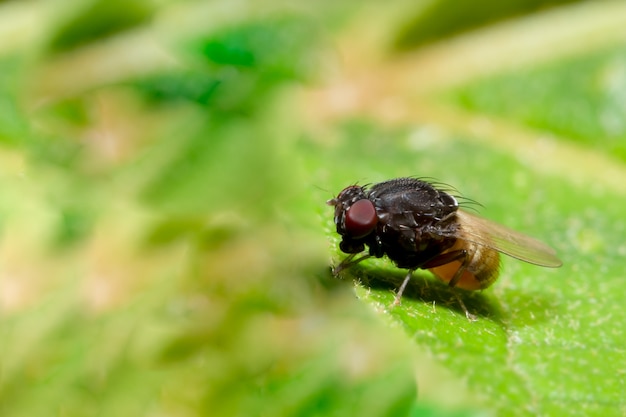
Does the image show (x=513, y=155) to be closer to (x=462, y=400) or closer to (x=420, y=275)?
(x=420, y=275)

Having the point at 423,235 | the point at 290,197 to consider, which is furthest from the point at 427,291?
the point at 290,197

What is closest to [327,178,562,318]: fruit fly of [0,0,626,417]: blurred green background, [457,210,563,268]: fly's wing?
[457,210,563,268]: fly's wing

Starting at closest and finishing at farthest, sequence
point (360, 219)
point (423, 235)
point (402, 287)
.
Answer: point (402, 287), point (360, 219), point (423, 235)

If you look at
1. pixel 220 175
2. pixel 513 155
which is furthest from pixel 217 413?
pixel 513 155

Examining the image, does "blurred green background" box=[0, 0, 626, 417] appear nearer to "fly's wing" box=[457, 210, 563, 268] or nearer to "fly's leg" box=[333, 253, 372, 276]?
"fly's leg" box=[333, 253, 372, 276]

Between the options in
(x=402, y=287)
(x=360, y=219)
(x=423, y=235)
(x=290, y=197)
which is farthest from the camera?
(x=290, y=197)

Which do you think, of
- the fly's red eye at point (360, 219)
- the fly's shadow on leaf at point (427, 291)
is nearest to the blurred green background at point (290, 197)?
the fly's shadow on leaf at point (427, 291)

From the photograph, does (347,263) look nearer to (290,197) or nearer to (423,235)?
(423,235)
